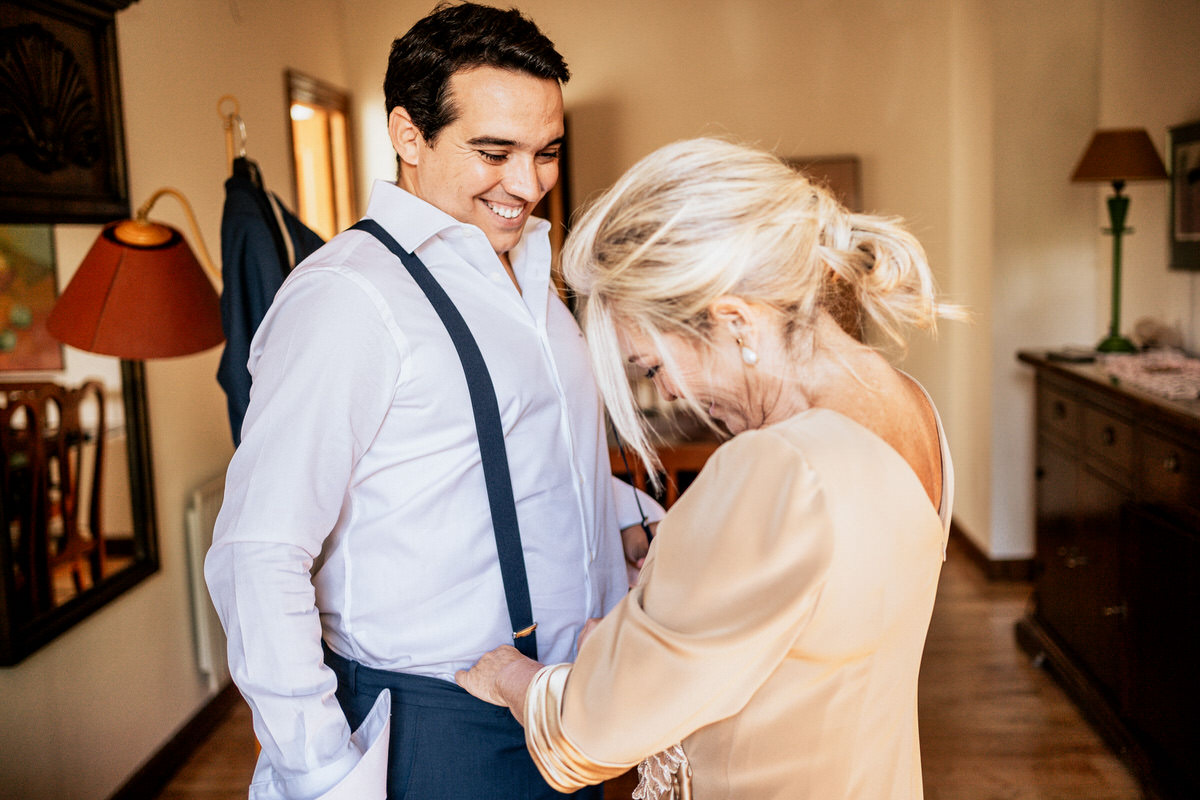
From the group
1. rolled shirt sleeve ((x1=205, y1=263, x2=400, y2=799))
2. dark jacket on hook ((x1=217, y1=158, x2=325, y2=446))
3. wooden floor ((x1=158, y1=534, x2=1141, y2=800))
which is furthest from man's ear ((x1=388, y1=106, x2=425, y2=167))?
wooden floor ((x1=158, y1=534, x2=1141, y2=800))

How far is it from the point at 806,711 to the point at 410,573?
56 centimetres

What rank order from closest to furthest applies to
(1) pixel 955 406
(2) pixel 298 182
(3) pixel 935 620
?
(3) pixel 935 620
(2) pixel 298 182
(1) pixel 955 406

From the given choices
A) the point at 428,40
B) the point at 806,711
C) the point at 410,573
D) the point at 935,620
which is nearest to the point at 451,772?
the point at 410,573

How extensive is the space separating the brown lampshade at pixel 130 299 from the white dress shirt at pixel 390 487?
0.89 meters

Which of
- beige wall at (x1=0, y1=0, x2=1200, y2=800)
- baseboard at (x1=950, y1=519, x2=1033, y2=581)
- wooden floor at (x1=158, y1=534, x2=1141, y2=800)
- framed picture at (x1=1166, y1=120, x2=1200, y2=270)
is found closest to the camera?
wooden floor at (x1=158, y1=534, x2=1141, y2=800)

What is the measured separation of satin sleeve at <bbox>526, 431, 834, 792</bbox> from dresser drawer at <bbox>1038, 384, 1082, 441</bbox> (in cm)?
273

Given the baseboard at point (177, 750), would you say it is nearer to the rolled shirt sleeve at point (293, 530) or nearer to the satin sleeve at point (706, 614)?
the rolled shirt sleeve at point (293, 530)

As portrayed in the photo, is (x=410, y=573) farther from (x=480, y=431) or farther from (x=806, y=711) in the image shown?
(x=806, y=711)

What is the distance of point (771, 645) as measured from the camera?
0.87 metres

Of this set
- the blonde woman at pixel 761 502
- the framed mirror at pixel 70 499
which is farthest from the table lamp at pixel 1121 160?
the framed mirror at pixel 70 499

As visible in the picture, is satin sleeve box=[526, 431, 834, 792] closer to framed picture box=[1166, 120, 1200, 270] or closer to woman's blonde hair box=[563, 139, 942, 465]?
woman's blonde hair box=[563, 139, 942, 465]

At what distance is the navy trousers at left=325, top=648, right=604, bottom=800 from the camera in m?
1.29

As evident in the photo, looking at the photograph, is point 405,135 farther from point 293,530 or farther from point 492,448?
point 293,530

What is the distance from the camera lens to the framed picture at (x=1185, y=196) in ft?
10.2
